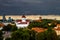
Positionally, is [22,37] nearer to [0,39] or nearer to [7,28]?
[0,39]

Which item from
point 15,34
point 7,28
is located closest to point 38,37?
point 15,34

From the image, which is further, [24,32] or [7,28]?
[7,28]

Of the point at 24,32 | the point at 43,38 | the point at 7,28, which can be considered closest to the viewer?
the point at 43,38

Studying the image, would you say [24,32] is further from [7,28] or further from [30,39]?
[7,28]

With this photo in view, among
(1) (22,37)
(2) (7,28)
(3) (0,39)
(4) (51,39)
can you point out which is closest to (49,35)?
(4) (51,39)

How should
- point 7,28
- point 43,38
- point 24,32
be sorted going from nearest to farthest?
point 43,38 → point 24,32 → point 7,28

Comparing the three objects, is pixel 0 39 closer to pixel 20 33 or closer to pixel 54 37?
pixel 20 33

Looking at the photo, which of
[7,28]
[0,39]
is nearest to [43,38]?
[0,39]

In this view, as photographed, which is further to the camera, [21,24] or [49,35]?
[21,24]
